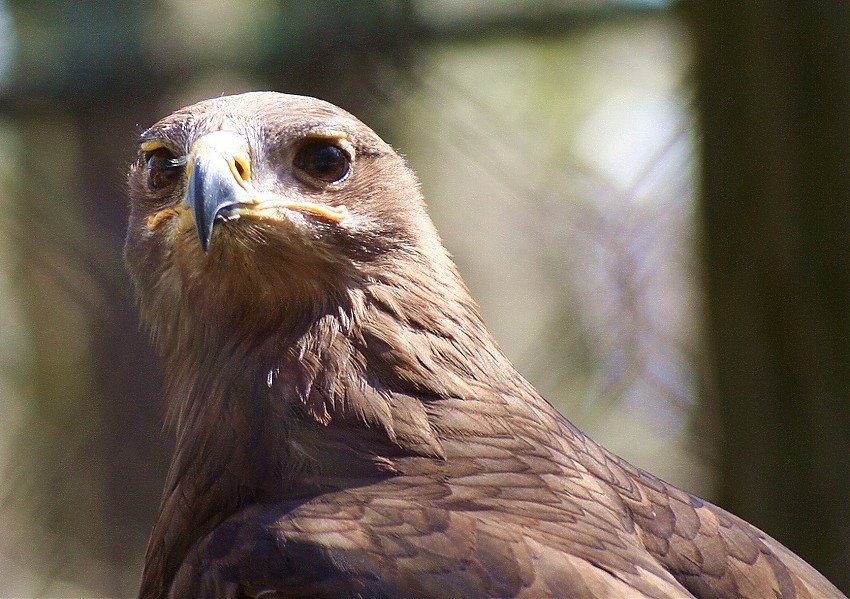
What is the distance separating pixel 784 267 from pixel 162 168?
4.88 feet

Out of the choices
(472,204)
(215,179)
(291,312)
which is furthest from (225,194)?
(472,204)

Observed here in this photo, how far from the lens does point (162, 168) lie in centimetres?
189

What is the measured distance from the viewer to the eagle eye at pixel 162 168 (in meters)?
1.87

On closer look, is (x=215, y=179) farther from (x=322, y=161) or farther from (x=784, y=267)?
(x=784, y=267)

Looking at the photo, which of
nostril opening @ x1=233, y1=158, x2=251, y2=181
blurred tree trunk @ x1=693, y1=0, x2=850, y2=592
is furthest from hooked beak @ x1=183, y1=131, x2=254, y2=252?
blurred tree trunk @ x1=693, y1=0, x2=850, y2=592

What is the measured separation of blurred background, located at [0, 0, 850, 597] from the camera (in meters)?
2.80

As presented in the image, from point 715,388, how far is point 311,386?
1409 millimetres

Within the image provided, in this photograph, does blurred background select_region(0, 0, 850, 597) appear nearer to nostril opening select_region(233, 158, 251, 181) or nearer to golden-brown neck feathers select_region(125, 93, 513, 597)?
golden-brown neck feathers select_region(125, 93, 513, 597)

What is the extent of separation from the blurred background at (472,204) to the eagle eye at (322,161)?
103 cm

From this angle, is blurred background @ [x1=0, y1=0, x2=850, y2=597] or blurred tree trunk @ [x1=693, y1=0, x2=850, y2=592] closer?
blurred tree trunk @ [x1=693, y1=0, x2=850, y2=592]

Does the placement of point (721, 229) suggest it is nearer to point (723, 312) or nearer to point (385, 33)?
point (723, 312)

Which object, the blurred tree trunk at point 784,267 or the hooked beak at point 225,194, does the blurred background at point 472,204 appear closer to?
the blurred tree trunk at point 784,267

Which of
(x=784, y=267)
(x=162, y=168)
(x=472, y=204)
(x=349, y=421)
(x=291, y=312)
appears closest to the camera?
(x=349, y=421)

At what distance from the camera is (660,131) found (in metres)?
2.95
